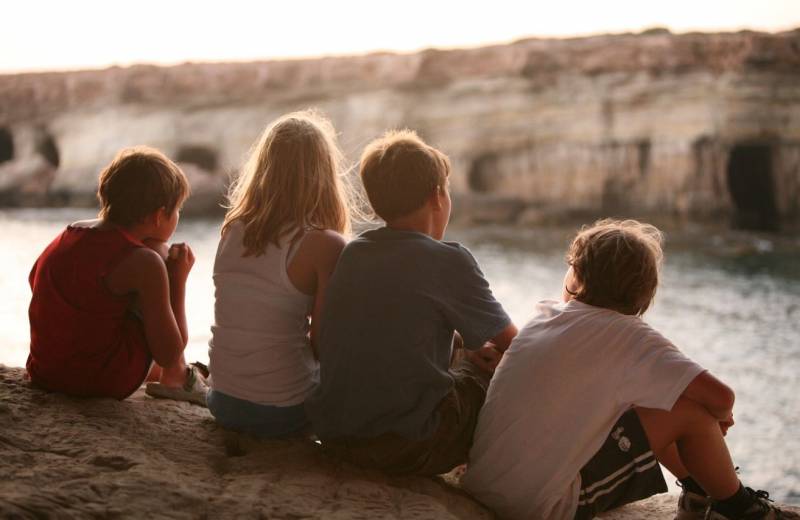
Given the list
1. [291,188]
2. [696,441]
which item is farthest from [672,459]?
[291,188]

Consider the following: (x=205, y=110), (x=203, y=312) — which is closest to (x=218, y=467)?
(x=203, y=312)

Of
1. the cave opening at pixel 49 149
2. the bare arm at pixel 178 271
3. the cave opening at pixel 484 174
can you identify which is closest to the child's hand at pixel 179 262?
the bare arm at pixel 178 271

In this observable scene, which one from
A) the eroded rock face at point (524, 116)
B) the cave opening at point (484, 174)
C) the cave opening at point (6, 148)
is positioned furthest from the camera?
the cave opening at point (6, 148)

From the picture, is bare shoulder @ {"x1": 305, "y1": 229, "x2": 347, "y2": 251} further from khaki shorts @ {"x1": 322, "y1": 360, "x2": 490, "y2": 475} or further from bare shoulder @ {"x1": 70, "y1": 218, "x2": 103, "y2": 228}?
bare shoulder @ {"x1": 70, "y1": 218, "x2": 103, "y2": 228}

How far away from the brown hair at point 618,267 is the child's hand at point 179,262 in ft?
3.59

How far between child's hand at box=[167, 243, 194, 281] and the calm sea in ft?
10.6

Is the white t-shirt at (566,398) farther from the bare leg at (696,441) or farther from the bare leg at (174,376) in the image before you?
the bare leg at (174,376)

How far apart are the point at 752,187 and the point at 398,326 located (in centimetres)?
1714

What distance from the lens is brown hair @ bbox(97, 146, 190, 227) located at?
2.46m

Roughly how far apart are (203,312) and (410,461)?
22.4 feet

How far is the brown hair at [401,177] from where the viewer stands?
223 centimetres

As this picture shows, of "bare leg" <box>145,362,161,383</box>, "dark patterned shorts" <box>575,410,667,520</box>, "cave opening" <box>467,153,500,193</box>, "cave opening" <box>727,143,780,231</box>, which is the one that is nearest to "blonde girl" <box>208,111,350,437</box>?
"bare leg" <box>145,362,161,383</box>

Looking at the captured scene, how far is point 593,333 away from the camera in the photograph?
84.2 inches

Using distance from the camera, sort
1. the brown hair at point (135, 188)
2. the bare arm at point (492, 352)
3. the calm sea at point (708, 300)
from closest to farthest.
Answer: the bare arm at point (492, 352) → the brown hair at point (135, 188) → the calm sea at point (708, 300)
